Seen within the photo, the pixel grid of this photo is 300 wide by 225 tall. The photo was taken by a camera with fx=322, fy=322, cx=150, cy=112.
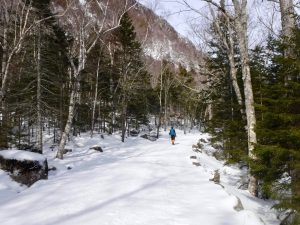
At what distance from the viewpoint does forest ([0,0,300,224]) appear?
8.69 meters

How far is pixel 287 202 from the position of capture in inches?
292

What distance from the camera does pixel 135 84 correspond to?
106 ft

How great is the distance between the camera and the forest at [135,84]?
28.5ft

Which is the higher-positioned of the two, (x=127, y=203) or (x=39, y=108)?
(x=39, y=108)

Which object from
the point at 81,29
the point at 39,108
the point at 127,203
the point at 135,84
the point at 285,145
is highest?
the point at 81,29

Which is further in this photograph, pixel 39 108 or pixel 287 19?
pixel 39 108

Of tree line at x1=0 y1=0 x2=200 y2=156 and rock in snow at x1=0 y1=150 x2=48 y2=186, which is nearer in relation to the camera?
rock in snow at x1=0 y1=150 x2=48 y2=186

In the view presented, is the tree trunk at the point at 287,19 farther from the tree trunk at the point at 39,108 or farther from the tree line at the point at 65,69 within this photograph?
the tree trunk at the point at 39,108

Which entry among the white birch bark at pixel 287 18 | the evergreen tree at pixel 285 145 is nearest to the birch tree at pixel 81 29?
the white birch bark at pixel 287 18

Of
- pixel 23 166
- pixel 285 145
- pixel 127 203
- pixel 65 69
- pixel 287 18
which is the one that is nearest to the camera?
pixel 127 203

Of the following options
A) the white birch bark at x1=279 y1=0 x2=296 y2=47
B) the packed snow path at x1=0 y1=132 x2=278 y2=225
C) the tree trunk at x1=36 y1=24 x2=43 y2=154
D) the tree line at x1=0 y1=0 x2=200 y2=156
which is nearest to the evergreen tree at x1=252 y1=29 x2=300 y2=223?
the white birch bark at x1=279 y1=0 x2=296 y2=47

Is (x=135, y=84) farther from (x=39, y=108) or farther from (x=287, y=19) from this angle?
(x=287, y=19)

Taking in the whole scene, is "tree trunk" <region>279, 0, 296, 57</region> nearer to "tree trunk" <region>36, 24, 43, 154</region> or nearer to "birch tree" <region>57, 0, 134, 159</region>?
"birch tree" <region>57, 0, 134, 159</region>

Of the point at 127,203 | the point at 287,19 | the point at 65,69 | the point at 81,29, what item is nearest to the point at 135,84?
the point at 65,69
